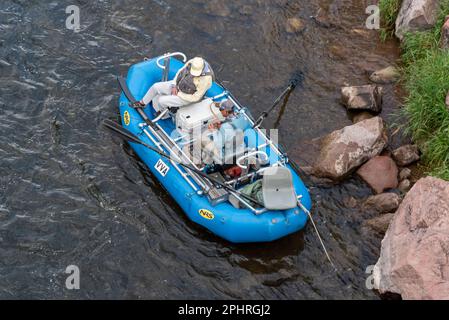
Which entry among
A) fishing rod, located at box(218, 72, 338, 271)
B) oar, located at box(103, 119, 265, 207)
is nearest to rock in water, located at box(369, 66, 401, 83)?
fishing rod, located at box(218, 72, 338, 271)

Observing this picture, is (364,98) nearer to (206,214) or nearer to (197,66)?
(197,66)

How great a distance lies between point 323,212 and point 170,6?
233 inches

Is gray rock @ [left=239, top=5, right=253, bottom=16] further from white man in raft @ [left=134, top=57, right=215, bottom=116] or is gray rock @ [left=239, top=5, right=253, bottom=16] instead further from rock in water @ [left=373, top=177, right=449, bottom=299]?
rock in water @ [left=373, top=177, right=449, bottom=299]

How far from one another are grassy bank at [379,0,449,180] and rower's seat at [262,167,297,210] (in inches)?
90.5

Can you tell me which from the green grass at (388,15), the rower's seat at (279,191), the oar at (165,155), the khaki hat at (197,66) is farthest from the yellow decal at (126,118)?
the green grass at (388,15)

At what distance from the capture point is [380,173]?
1010 cm

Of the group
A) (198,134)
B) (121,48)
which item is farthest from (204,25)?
(198,134)

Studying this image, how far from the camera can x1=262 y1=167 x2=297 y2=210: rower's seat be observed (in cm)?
896

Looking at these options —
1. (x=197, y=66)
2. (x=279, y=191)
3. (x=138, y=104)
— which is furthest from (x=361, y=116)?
(x=138, y=104)

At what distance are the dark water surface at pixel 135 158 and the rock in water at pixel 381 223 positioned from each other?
0.15 m

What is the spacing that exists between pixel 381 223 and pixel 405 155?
137cm

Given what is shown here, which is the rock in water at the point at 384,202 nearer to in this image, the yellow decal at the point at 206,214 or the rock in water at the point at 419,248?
the rock in water at the point at 419,248

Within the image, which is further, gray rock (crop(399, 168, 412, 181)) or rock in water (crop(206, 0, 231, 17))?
rock in water (crop(206, 0, 231, 17))
